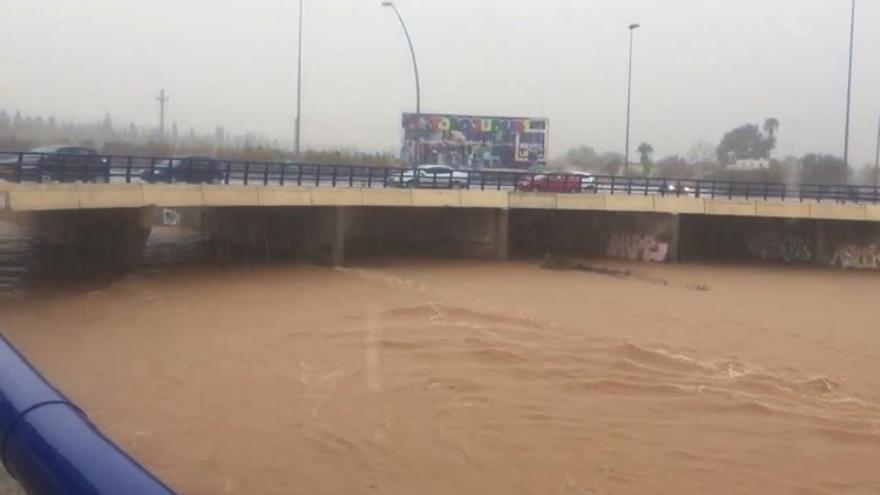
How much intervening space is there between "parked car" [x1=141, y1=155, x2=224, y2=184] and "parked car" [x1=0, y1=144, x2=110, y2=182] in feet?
9.17

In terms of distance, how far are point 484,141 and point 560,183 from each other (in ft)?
102

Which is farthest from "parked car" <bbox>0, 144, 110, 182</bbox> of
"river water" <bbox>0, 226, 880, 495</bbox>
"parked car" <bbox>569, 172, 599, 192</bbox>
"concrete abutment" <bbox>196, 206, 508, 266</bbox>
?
"parked car" <bbox>569, 172, 599, 192</bbox>

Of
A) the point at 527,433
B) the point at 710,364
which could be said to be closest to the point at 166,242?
the point at 710,364

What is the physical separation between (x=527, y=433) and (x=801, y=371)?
25.8 feet

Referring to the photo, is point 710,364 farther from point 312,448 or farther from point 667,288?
point 667,288

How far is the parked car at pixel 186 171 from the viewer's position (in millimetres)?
31891

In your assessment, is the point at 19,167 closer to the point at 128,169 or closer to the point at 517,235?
the point at 128,169

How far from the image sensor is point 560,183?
45.1 metres

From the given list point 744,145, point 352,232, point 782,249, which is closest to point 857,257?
point 782,249

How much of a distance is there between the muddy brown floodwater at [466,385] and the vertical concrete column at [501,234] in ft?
29.4

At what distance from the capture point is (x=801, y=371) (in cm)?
1842

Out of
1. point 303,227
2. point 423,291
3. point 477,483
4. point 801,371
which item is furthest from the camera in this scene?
point 303,227

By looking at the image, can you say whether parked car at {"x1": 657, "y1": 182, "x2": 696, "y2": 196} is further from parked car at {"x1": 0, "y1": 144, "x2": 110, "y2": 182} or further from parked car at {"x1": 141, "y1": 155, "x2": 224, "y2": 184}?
parked car at {"x1": 0, "y1": 144, "x2": 110, "y2": 182}

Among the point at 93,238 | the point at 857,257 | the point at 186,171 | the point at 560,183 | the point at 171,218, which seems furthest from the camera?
the point at 171,218
